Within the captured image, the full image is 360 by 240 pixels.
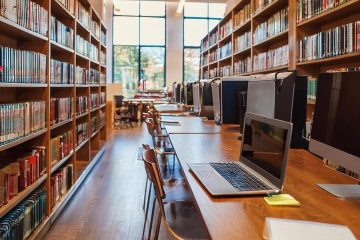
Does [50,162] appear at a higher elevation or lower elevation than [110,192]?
higher

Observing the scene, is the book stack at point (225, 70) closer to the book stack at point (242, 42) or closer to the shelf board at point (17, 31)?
the book stack at point (242, 42)

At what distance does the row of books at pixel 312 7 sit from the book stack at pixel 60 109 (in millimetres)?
2463

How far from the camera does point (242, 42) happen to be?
5.97 m

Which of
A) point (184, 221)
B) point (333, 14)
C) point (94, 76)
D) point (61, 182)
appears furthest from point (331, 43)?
point (94, 76)

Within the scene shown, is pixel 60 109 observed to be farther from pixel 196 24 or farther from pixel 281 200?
pixel 196 24

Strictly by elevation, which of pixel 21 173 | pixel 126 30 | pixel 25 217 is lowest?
pixel 25 217

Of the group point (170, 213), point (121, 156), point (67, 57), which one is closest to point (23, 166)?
point (170, 213)

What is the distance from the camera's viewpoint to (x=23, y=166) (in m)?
2.40

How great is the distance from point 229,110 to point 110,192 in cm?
157

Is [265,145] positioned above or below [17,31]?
below

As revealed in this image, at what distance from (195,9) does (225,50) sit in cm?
542

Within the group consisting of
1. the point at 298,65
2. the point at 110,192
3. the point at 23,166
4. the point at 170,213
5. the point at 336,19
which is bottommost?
the point at 110,192

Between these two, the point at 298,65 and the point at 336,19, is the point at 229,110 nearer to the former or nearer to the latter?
the point at 298,65

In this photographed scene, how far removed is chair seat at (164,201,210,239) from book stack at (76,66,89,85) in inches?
101
